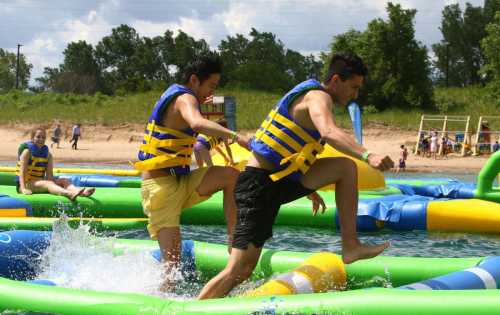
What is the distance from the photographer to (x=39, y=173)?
24.7 ft

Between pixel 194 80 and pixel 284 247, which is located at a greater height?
pixel 194 80

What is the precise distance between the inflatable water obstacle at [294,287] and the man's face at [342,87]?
0.92 meters

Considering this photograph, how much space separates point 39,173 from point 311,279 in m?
4.56

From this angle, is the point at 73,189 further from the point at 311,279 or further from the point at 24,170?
the point at 311,279

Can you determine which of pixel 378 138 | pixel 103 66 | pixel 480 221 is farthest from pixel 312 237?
pixel 103 66

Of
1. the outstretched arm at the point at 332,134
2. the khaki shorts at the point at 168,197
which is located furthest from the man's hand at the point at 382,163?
the khaki shorts at the point at 168,197

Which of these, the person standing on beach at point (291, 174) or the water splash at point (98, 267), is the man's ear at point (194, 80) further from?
the water splash at point (98, 267)

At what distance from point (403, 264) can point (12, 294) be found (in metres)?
2.14

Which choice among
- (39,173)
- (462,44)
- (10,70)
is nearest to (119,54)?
(10,70)

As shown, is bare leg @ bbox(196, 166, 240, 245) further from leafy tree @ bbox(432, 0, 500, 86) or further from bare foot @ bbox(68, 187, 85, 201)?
leafy tree @ bbox(432, 0, 500, 86)

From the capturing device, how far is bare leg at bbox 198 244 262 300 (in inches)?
139

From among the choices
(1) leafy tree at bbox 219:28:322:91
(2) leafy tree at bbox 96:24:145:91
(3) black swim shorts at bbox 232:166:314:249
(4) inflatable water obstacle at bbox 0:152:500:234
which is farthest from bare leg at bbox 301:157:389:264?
(2) leafy tree at bbox 96:24:145:91

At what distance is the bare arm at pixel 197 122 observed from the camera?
3631mm

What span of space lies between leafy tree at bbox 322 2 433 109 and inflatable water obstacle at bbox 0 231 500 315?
76.7 feet
